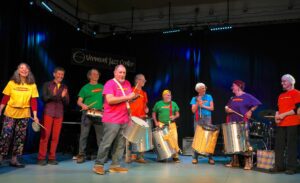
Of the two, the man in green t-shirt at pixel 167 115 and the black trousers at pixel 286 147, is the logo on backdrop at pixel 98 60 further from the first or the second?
the black trousers at pixel 286 147

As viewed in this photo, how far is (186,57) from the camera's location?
851cm

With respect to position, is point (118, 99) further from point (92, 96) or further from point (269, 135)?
point (269, 135)

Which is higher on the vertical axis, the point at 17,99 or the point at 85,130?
the point at 17,99

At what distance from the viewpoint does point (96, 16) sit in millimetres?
9578

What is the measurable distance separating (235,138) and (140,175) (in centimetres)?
185

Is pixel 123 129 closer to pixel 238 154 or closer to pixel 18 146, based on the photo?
pixel 18 146

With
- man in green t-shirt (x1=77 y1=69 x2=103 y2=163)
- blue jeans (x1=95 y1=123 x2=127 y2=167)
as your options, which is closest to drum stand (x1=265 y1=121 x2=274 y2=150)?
blue jeans (x1=95 y1=123 x2=127 y2=167)

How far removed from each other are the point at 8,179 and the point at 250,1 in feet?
23.6

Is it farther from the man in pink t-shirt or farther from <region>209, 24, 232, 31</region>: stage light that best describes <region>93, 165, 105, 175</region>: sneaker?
<region>209, 24, 232, 31</region>: stage light

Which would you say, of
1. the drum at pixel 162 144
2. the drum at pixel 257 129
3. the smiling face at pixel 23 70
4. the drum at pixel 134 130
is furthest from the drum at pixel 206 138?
the smiling face at pixel 23 70

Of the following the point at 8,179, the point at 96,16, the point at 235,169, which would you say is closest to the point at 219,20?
the point at 96,16

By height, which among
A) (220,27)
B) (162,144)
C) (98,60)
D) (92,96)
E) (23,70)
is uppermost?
(220,27)

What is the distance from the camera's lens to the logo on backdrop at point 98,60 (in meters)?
7.10

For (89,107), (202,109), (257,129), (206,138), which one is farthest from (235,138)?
(89,107)
